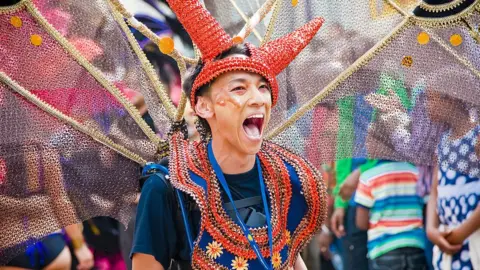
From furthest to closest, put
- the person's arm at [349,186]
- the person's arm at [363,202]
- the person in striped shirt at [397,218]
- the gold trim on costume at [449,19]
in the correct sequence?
the person's arm at [349,186], the person's arm at [363,202], the person in striped shirt at [397,218], the gold trim on costume at [449,19]

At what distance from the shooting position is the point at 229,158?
264 centimetres

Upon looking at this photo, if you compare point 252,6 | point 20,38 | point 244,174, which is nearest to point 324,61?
point 252,6

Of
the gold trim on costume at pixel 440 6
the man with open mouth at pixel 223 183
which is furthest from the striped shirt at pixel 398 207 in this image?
the man with open mouth at pixel 223 183

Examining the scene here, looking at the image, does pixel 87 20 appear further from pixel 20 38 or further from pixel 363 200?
pixel 363 200

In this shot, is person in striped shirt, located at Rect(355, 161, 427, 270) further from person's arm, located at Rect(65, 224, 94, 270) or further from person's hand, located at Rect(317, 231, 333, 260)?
person's arm, located at Rect(65, 224, 94, 270)

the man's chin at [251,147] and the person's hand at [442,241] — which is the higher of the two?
the man's chin at [251,147]

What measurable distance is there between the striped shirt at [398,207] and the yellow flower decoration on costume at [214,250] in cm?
187

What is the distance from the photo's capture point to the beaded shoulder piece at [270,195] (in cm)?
253

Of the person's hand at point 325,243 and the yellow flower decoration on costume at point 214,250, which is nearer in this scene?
the yellow flower decoration on costume at point 214,250

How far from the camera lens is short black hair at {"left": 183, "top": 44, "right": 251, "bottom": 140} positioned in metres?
2.57

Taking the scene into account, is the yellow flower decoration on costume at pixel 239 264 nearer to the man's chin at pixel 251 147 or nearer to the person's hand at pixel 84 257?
Result: the man's chin at pixel 251 147

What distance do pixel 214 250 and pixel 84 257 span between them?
1716 mm

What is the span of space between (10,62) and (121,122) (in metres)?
0.43

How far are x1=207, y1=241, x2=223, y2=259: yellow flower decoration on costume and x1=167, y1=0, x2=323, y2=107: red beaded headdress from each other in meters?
0.49
